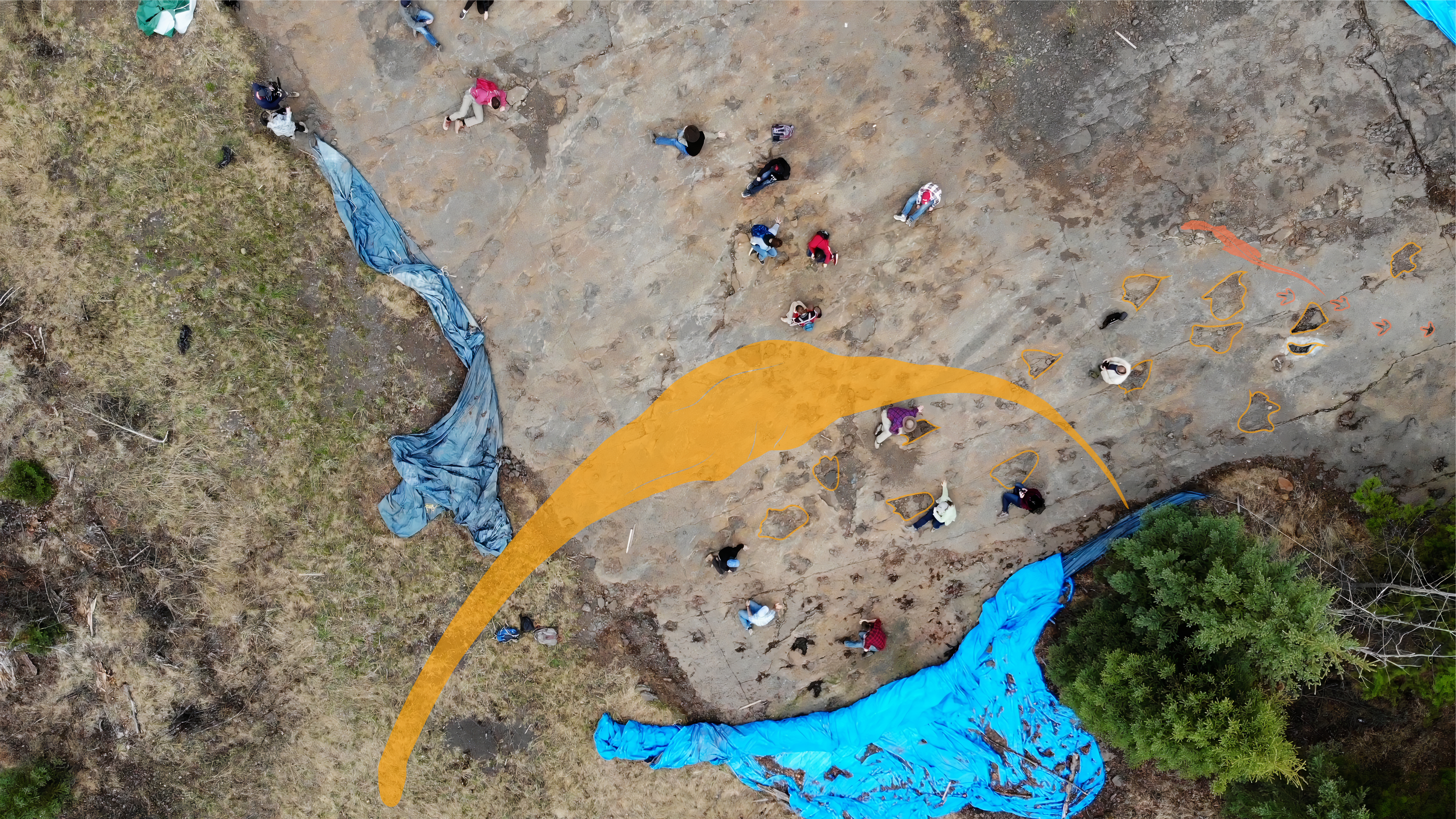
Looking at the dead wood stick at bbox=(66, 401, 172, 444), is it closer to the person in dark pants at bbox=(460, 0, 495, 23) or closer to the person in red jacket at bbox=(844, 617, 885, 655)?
the person in dark pants at bbox=(460, 0, 495, 23)

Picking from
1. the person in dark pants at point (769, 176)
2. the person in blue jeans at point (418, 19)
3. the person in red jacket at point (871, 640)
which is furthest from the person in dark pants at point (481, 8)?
the person in red jacket at point (871, 640)

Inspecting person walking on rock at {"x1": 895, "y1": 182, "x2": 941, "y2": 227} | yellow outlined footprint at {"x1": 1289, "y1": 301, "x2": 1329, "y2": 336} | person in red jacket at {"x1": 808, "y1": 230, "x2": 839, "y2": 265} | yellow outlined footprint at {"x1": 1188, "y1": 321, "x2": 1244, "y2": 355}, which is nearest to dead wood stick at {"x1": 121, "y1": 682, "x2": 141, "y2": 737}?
person in red jacket at {"x1": 808, "y1": 230, "x2": 839, "y2": 265}

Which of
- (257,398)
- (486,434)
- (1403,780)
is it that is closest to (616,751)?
(486,434)

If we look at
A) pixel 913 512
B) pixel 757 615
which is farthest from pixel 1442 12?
pixel 757 615

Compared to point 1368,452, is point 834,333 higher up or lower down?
higher up

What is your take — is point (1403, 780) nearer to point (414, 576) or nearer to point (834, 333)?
point (834, 333)

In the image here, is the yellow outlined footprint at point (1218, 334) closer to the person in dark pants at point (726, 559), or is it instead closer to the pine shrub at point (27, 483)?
the person in dark pants at point (726, 559)

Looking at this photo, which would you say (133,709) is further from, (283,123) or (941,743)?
(941,743)
